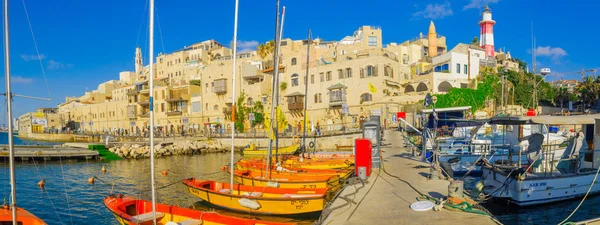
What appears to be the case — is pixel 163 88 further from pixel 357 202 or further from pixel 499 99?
pixel 357 202

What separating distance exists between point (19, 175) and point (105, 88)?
88.2 meters

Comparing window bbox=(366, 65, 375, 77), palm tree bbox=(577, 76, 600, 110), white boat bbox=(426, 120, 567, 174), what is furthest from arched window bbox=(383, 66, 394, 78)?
palm tree bbox=(577, 76, 600, 110)

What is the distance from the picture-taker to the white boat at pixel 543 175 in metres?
14.2

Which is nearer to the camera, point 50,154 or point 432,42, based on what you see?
point 50,154

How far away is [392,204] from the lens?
955 centimetres

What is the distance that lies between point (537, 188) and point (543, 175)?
2.90ft

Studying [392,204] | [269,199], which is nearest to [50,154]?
[269,199]

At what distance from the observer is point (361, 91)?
47781 mm

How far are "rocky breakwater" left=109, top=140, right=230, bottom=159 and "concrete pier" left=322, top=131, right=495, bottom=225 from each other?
32.4 meters

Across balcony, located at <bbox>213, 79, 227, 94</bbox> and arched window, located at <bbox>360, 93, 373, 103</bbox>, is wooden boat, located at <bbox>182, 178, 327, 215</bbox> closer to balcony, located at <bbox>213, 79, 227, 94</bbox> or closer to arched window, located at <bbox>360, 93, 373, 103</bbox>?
arched window, located at <bbox>360, 93, 373, 103</bbox>

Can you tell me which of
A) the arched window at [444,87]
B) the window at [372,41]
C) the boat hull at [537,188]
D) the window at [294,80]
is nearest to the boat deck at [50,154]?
the window at [294,80]

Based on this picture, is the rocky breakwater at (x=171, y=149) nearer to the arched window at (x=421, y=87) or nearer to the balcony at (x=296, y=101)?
the balcony at (x=296, y=101)

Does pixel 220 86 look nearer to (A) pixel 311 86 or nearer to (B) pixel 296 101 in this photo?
(B) pixel 296 101

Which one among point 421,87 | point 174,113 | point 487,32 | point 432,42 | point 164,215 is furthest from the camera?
point 174,113
